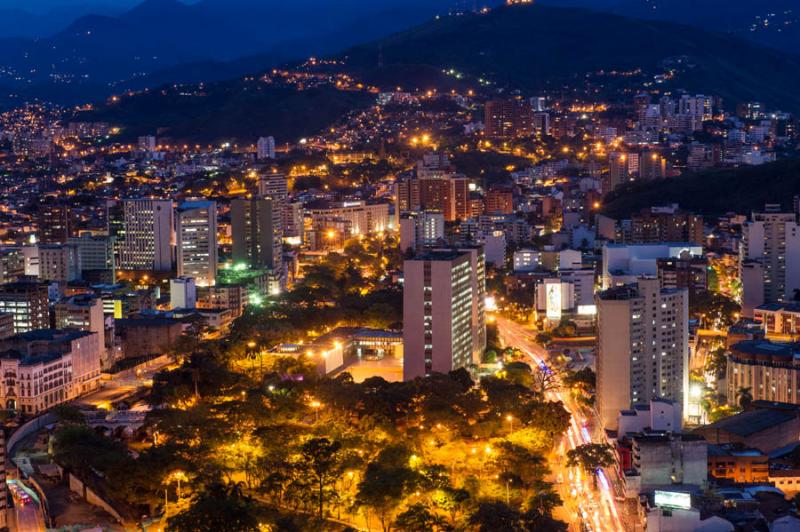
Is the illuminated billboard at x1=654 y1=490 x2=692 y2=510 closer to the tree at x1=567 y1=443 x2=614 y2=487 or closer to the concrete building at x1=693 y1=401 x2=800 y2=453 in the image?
the tree at x1=567 y1=443 x2=614 y2=487

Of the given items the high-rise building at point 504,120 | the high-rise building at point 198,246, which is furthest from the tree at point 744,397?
the high-rise building at point 504,120

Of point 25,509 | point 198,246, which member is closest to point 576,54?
point 198,246

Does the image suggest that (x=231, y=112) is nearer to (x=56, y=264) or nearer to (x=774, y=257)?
(x=56, y=264)

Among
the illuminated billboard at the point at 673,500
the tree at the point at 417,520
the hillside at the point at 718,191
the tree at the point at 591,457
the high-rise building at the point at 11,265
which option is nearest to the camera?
the tree at the point at 417,520

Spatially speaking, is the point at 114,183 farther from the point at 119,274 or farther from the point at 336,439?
the point at 336,439

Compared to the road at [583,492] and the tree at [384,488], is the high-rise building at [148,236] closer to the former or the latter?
the road at [583,492]

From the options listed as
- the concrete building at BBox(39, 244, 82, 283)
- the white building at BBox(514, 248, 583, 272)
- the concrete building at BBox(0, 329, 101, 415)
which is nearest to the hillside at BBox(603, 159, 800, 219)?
the white building at BBox(514, 248, 583, 272)

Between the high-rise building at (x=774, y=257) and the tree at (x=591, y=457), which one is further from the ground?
the high-rise building at (x=774, y=257)
